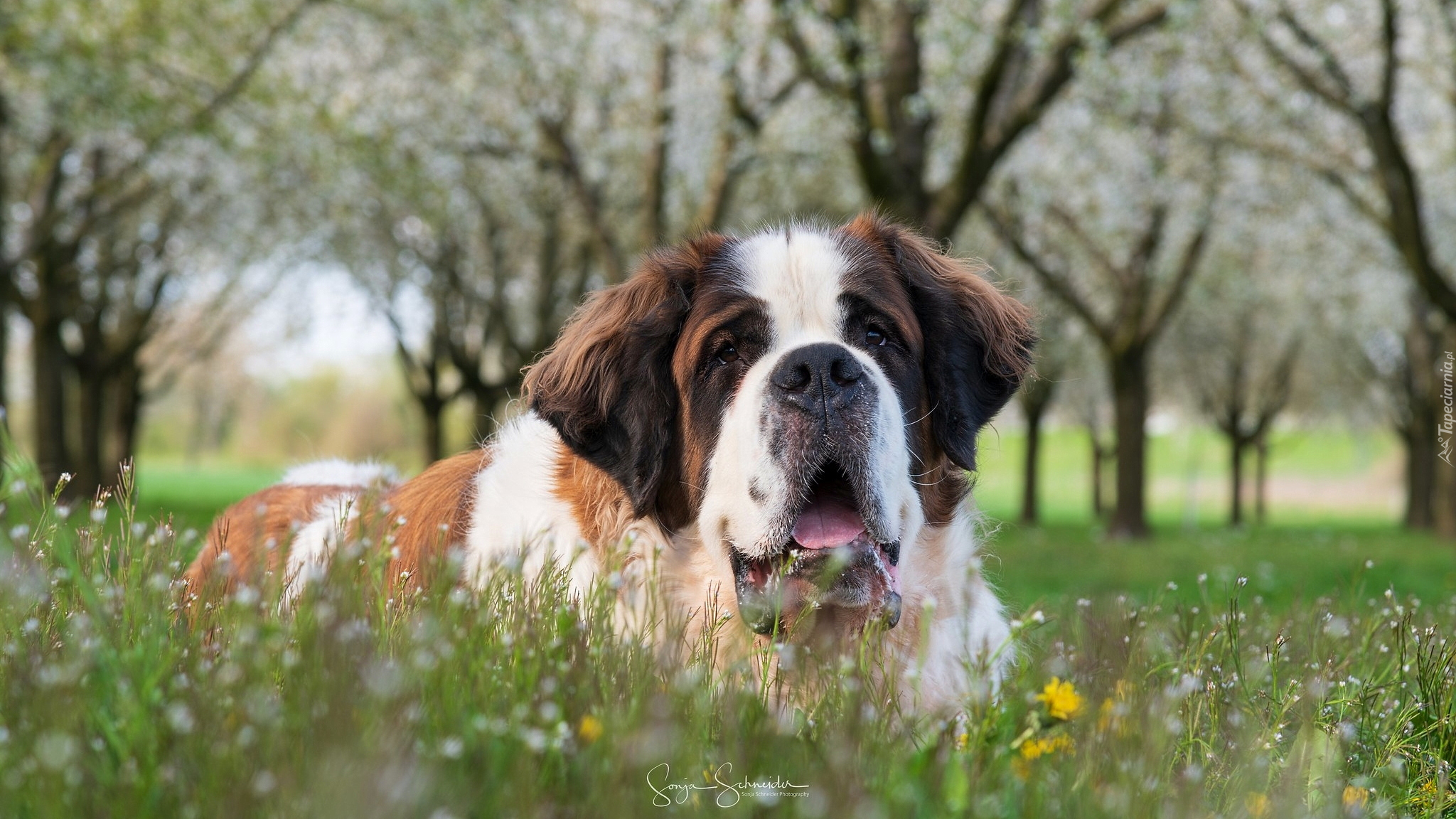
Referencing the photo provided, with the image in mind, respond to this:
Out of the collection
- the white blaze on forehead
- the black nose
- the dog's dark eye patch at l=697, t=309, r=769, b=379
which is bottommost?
the black nose

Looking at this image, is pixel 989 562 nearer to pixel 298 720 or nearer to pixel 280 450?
pixel 298 720

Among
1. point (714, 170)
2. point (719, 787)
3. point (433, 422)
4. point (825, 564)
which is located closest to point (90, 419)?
point (433, 422)

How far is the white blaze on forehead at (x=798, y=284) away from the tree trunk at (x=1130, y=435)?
16.8 metres

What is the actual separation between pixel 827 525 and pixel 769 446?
285mm

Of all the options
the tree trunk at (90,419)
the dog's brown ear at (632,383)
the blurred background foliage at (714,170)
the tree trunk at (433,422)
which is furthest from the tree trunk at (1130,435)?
the dog's brown ear at (632,383)

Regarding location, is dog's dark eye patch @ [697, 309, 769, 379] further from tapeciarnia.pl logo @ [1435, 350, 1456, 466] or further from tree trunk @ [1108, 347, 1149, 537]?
tree trunk @ [1108, 347, 1149, 537]

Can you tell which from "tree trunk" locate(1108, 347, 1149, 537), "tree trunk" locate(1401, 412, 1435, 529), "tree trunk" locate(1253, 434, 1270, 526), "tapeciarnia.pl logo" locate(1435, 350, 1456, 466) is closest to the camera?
"tapeciarnia.pl logo" locate(1435, 350, 1456, 466)

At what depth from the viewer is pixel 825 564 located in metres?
3.11

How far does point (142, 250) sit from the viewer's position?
2312 cm

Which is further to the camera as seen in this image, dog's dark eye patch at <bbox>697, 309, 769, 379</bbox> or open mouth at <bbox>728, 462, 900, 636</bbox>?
dog's dark eye patch at <bbox>697, 309, 769, 379</bbox>

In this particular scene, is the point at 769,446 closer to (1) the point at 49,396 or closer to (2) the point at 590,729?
(2) the point at 590,729

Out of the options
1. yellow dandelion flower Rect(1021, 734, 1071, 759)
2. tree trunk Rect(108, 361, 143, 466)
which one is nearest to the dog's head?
yellow dandelion flower Rect(1021, 734, 1071, 759)

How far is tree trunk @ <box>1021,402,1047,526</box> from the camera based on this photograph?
27.5 m

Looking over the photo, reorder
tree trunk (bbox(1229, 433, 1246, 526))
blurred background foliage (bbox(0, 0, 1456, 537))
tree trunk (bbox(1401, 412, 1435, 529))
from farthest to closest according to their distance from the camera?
tree trunk (bbox(1229, 433, 1246, 526))
tree trunk (bbox(1401, 412, 1435, 529))
blurred background foliage (bbox(0, 0, 1456, 537))
